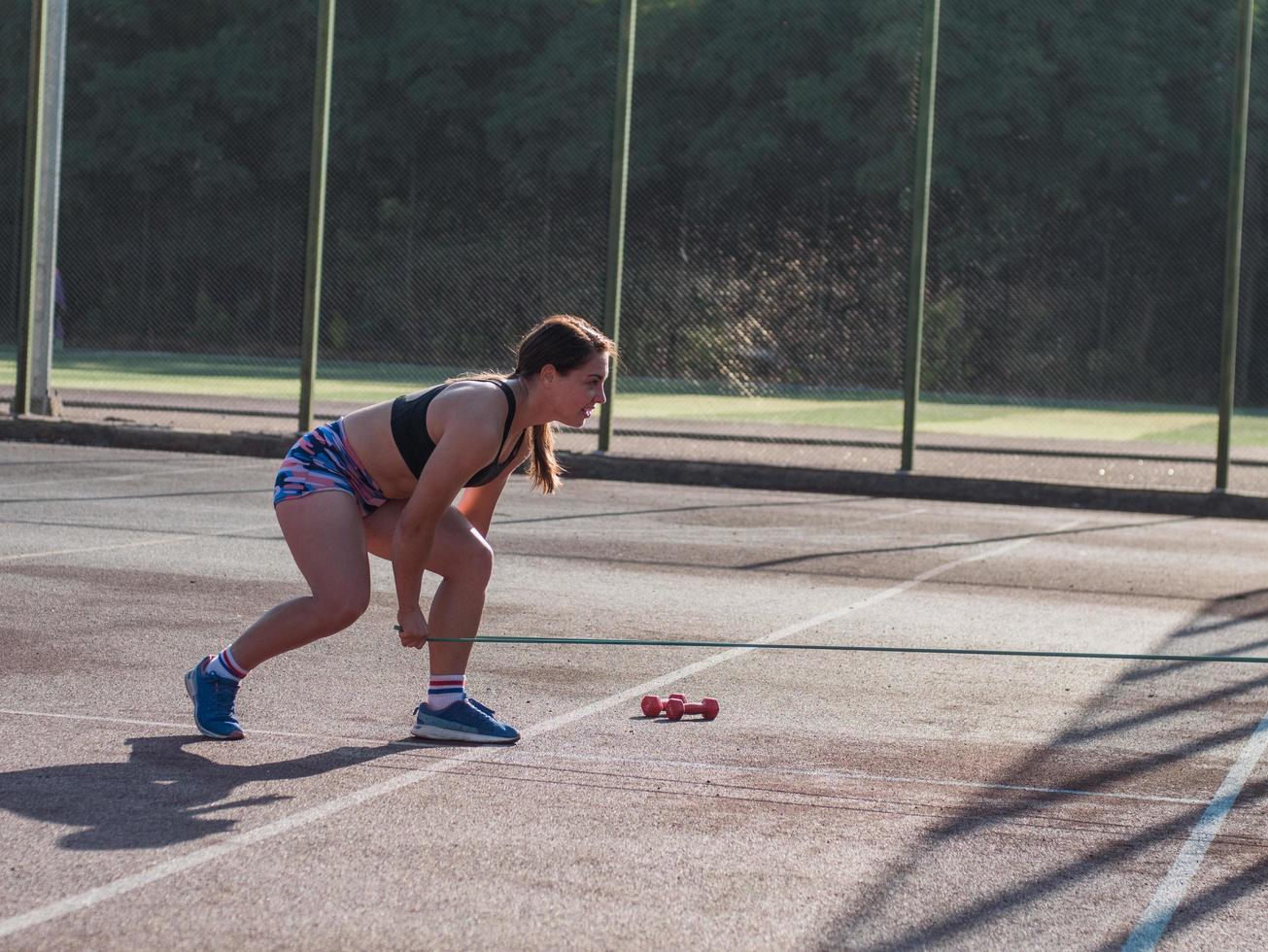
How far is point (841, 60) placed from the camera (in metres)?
20.5

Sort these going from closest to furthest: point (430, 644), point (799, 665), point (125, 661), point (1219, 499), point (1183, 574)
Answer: point (430, 644) < point (125, 661) < point (799, 665) < point (1183, 574) < point (1219, 499)

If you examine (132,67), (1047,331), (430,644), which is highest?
(132,67)

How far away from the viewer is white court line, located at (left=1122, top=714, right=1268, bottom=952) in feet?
13.4

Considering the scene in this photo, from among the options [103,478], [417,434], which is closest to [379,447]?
[417,434]

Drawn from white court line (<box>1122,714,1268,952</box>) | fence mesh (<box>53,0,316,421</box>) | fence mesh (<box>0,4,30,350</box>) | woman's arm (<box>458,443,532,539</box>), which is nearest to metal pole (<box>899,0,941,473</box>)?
fence mesh (<box>53,0,316,421</box>)

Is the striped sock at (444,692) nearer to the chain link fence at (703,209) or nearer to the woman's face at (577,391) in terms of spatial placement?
the woman's face at (577,391)

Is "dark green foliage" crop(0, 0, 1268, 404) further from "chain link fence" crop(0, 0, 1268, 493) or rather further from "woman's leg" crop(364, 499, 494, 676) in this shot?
"woman's leg" crop(364, 499, 494, 676)

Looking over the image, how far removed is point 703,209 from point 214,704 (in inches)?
476

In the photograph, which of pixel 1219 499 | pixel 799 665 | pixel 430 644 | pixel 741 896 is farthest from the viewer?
pixel 1219 499

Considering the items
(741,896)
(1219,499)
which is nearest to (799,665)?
(741,896)

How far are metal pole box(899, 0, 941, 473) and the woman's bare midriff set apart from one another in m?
9.99

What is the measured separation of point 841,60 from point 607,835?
666 inches

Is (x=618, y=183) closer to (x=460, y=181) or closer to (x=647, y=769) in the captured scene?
(x=460, y=181)

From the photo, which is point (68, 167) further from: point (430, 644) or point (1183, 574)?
point (430, 644)
